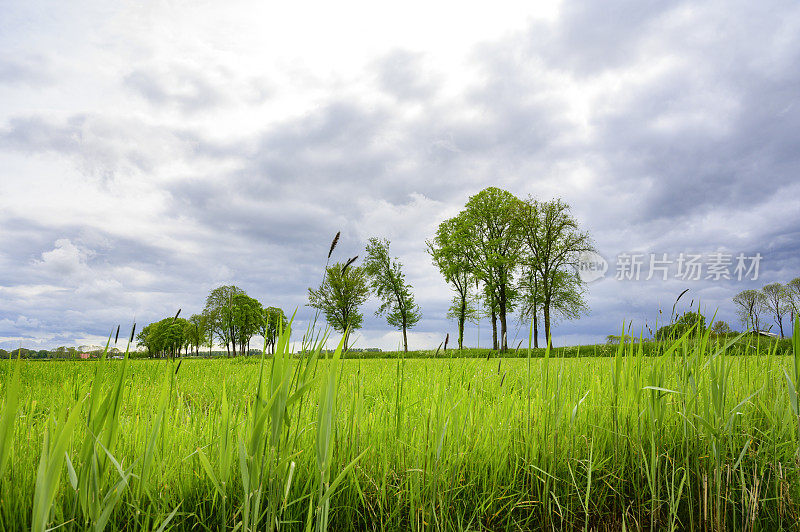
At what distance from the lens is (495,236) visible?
33.8 metres

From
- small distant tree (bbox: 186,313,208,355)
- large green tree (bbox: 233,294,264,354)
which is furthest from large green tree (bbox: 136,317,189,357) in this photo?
large green tree (bbox: 233,294,264,354)

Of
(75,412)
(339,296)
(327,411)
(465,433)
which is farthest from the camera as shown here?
(339,296)

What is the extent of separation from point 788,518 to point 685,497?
46cm

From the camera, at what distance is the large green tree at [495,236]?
32.5 meters

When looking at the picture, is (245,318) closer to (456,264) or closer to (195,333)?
(456,264)

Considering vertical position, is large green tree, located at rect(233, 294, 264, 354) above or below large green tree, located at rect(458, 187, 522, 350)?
below

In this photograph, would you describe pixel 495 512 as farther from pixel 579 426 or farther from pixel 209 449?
pixel 209 449

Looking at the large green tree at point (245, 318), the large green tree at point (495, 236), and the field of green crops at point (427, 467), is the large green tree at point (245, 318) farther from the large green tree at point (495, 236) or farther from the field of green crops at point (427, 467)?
the field of green crops at point (427, 467)

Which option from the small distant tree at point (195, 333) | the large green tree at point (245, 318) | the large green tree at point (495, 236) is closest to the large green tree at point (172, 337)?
the small distant tree at point (195, 333)

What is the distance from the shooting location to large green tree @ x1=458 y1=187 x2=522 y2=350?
32531 millimetres

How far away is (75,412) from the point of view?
1.06 m

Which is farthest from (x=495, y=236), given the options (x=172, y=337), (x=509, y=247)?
(x=172, y=337)

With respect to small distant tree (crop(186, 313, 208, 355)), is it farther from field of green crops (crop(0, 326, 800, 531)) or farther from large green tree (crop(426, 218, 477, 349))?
large green tree (crop(426, 218, 477, 349))

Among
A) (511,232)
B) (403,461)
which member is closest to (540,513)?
(403,461)
